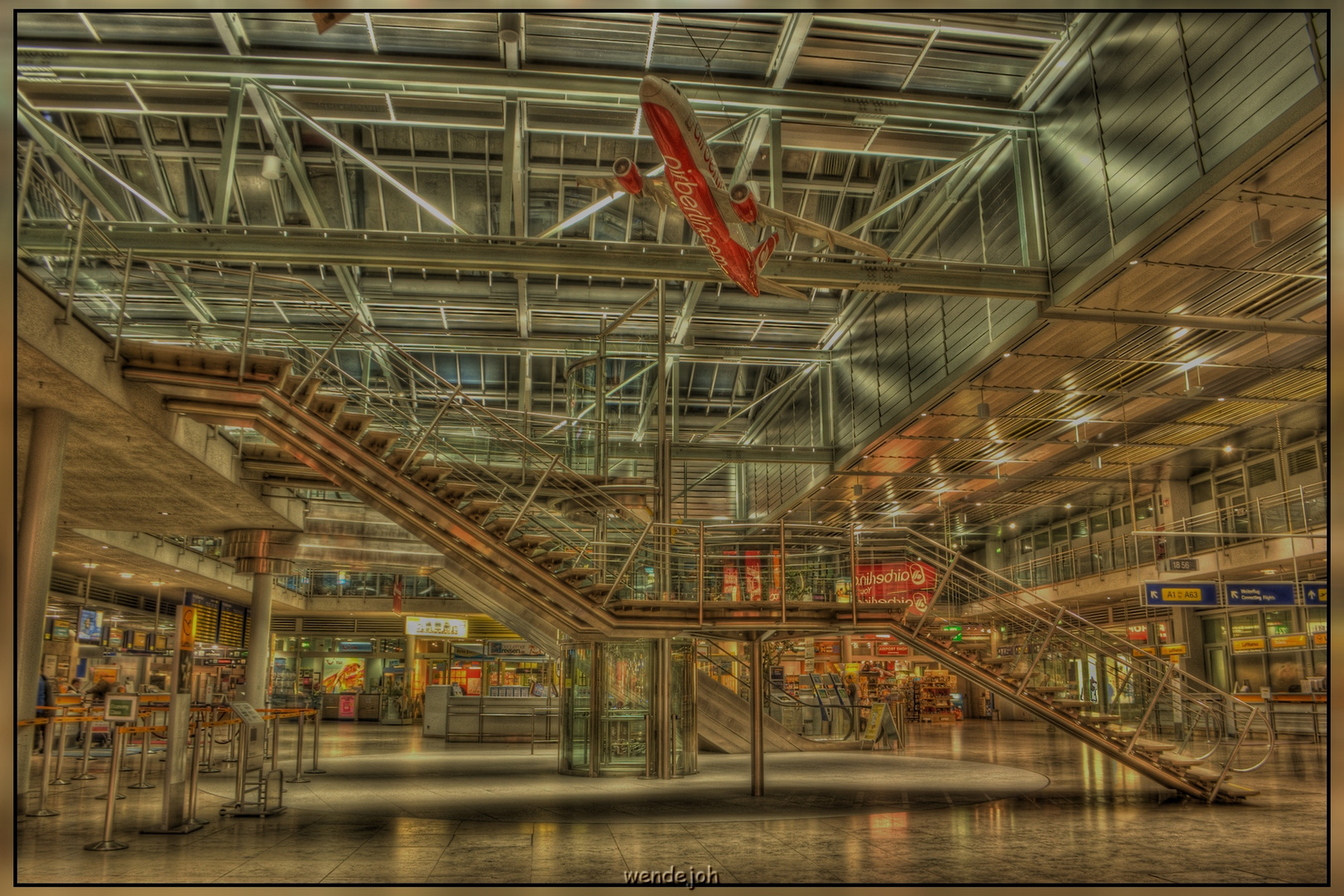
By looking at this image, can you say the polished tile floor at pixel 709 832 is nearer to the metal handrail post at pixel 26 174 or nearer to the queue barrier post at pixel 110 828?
the queue barrier post at pixel 110 828

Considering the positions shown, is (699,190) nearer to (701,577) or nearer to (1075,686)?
(701,577)

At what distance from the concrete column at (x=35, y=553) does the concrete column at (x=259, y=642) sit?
692 cm

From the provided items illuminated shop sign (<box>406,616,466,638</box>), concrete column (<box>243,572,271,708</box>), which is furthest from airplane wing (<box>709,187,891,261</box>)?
illuminated shop sign (<box>406,616,466,638</box>)

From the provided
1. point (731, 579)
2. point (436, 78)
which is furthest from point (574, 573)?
point (731, 579)

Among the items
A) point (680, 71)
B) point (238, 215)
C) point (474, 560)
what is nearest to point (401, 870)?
point (474, 560)

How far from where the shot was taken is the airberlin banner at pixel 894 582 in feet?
38.3

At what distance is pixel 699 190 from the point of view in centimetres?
890

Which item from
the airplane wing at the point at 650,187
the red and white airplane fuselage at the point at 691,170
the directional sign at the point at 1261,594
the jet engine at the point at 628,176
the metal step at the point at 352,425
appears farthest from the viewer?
the directional sign at the point at 1261,594

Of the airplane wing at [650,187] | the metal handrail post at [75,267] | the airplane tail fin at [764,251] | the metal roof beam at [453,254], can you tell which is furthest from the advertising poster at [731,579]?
the metal handrail post at [75,267]

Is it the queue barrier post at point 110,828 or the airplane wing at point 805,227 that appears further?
the airplane wing at point 805,227

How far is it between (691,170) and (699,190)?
9.0 inches

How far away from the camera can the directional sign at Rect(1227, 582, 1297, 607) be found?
18.8m

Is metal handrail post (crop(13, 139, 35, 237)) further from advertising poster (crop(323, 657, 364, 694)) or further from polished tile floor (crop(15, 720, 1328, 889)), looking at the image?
advertising poster (crop(323, 657, 364, 694))

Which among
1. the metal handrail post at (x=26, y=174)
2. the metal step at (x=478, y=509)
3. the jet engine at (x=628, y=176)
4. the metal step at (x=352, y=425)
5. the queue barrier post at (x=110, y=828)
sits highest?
the jet engine at (x=628, y=176)
